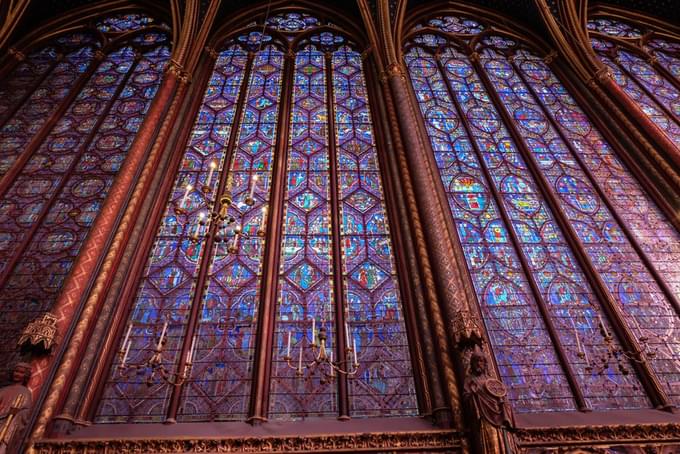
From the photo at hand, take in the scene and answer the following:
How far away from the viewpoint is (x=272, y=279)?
801 cm

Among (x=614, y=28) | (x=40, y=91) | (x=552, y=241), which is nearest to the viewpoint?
(x=552, y=241)

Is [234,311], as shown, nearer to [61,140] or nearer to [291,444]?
[291,444]

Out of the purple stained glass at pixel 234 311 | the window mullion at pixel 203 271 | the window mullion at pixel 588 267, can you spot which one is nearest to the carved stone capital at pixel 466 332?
the window mullion at pixel 588 267

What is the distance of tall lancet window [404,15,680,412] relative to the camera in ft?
23.3

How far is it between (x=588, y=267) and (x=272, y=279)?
4959 mm

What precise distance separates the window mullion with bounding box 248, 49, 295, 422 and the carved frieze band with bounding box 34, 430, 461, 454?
0.49 m

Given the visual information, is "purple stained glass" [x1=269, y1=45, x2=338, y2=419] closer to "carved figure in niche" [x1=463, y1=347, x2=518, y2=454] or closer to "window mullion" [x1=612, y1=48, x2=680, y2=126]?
"carved figure in niche" [x1=463, y1=347, x2=518, y2=454]

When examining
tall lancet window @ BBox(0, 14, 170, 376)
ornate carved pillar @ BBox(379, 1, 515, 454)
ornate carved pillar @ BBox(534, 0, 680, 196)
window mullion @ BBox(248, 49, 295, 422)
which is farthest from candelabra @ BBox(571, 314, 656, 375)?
tall lancet window @ BBox(0, 14, 170, 376)

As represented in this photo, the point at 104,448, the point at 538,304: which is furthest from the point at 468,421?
the point at 104,448

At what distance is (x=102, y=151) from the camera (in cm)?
1038

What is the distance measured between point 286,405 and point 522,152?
702 centimetres

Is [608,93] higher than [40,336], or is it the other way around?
[608,93]

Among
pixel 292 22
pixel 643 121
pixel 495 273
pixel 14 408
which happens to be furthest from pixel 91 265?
pixel 643 121

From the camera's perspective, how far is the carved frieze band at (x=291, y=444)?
5820 mm
